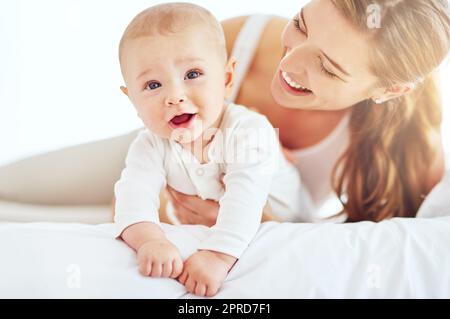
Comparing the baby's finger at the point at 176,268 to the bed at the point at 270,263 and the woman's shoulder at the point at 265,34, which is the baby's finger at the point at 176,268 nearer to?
the bed at the point at 270,263

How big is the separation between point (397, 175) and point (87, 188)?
67cm

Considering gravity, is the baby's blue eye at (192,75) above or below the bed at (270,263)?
above

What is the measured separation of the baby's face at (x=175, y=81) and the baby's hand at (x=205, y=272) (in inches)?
6.7

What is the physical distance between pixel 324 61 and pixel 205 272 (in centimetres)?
33

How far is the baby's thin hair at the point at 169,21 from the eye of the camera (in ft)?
2.23

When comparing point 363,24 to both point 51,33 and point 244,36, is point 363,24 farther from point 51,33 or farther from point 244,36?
point 51,33

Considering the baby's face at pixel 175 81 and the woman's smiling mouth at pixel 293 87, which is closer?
the baby's face at pixel 175 81

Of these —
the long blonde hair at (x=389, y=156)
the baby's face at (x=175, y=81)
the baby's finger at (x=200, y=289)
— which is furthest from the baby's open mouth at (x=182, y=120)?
the long blonde hair at (x=389, y=156)

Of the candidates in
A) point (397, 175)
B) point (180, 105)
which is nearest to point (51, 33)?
point (180, 105)

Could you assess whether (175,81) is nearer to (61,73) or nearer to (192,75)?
(192,75)

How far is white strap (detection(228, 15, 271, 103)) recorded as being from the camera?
1125 mm

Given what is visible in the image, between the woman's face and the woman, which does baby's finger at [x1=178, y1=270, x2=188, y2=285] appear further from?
the woman's face

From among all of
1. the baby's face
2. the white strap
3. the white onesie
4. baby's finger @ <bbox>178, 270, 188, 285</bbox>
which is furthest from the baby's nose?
the white strap

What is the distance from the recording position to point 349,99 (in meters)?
0.81
